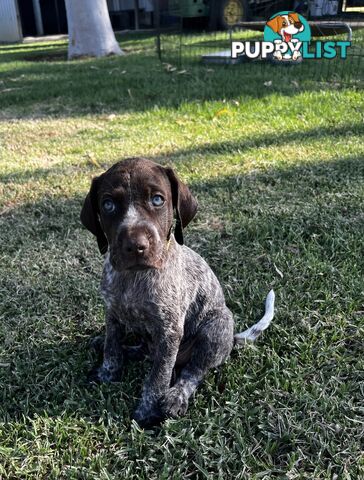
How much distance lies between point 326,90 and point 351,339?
238 inches

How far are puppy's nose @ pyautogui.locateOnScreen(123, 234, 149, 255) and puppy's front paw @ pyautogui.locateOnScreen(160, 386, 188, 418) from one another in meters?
0.82

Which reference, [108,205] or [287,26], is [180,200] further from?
[287,26]

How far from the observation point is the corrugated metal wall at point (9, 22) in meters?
21.2

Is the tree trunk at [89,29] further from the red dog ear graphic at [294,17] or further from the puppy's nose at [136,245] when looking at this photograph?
the puppy's nose at [136,245]

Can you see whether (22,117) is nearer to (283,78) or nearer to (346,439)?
(283,78)

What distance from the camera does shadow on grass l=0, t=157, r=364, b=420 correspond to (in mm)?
2771

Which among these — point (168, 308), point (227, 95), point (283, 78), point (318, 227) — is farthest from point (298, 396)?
point (283, 78)

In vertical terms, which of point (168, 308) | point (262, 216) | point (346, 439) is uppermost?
point (168, 308)

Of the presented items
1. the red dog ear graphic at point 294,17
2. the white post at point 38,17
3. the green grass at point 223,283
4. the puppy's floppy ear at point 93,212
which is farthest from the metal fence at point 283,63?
the white post at point 38,17

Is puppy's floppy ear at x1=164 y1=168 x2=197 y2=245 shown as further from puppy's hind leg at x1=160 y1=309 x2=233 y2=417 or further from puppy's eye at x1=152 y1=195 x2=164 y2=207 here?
puppy's hind leg at x1=160 y1=309 x2=233 y2=417

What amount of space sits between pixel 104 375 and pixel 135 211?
105 cm

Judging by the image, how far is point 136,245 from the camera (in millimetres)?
2100

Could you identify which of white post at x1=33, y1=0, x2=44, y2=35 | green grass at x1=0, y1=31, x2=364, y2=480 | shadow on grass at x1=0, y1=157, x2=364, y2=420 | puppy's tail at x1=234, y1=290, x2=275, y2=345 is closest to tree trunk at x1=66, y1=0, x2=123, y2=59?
green grass at x1=0, y1=31, x2=364, y2=480

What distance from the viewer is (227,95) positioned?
809 cm
